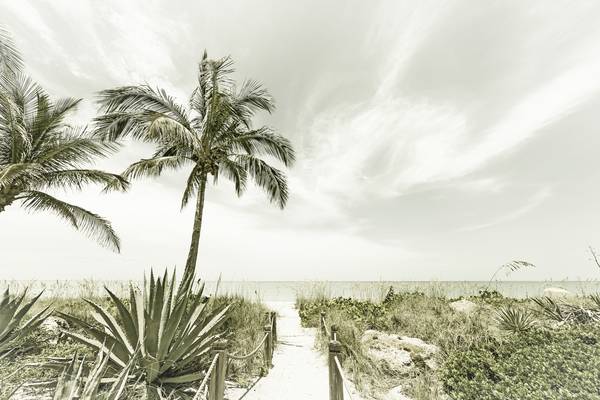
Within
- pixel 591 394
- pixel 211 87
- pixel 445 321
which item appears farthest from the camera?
pixel 211 87

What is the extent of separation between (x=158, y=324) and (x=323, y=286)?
10.2 m

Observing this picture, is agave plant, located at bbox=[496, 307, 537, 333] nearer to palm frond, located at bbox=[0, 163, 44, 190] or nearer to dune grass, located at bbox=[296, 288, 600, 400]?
dune grass, located at bbox=[296, 288, 600, 400]

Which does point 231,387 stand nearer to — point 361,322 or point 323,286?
point 361,322

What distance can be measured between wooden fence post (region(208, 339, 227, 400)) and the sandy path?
117 cm

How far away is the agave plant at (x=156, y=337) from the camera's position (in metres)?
3.44

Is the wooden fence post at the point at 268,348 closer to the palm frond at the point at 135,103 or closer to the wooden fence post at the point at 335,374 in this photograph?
the wooden fence post at the point at 335,374

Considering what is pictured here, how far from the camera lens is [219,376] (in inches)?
140

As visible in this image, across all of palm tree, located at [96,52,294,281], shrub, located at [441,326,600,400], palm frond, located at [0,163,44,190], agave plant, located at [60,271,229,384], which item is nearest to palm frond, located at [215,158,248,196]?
palm tree, located at [96,52,294,281]

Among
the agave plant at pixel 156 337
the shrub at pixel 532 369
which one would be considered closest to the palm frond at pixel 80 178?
the agave plant at pixel 156 337

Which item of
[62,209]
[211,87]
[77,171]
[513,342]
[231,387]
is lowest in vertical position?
[231,387]

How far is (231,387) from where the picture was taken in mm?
4930

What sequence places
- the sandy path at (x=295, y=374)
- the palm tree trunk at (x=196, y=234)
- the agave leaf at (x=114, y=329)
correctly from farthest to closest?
the palm tree trunk at (x=196, y=234) < the sandy path at (x=295, y=374) < the agave leaf at (x=114, y=329)

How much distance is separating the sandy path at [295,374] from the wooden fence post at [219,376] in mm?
1174

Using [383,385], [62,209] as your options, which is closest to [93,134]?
[62,209]
